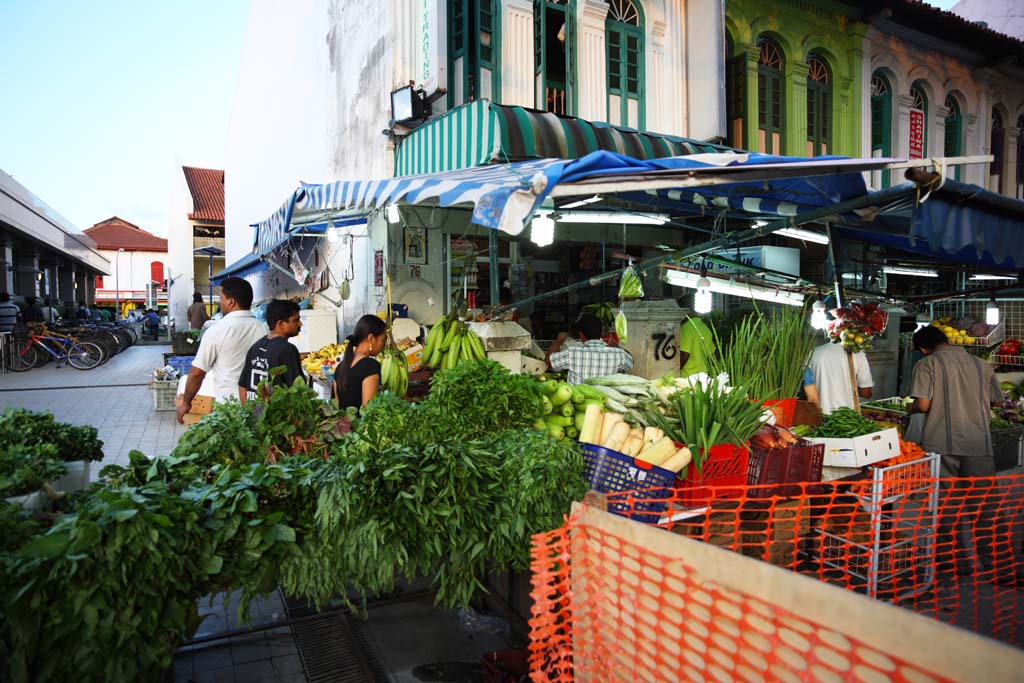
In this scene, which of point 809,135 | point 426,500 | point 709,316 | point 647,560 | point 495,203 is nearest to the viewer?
point 647,560

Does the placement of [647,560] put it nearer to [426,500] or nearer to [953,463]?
[426,500]

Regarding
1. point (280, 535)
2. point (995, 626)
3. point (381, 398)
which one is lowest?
point (995, 626)

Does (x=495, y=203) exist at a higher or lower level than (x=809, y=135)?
lower

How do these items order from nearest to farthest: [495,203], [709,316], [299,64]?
1. [495,203]
2. [709,316]
3. [299,64]

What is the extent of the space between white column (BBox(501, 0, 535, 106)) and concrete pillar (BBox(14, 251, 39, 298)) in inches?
941

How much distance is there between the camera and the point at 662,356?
7656mm

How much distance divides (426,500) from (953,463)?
508 cm

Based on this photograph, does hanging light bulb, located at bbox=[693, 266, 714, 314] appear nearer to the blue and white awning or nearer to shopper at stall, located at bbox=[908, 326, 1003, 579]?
the blue and white awning

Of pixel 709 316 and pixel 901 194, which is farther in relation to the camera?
pixel 709 316

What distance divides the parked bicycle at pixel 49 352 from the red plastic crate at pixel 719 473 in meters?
18.6

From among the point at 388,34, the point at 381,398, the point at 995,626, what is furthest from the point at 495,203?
the point at 388,34

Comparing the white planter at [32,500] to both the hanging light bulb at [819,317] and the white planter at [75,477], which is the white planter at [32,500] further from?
the hanging light bulb at [819,317]

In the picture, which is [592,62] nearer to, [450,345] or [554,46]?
[554,46]

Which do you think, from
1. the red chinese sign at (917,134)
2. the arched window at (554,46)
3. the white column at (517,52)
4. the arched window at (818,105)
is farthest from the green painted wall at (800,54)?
the white column at (517,52)
